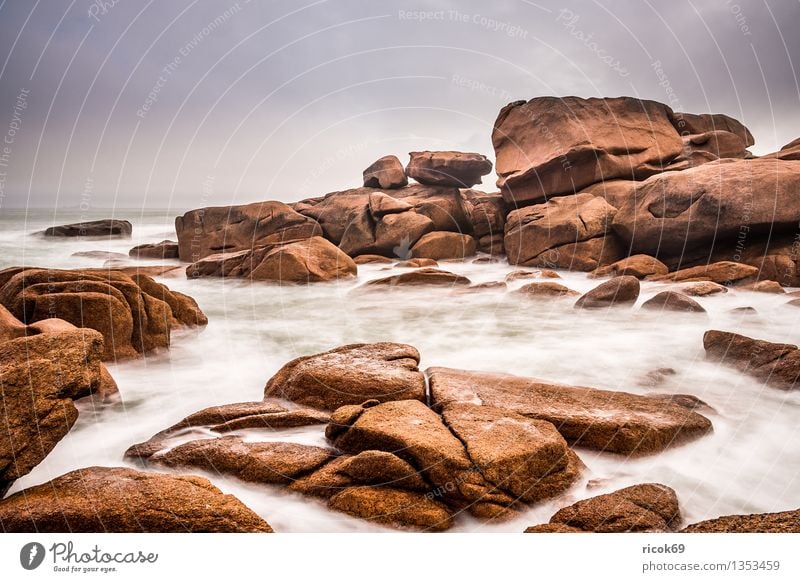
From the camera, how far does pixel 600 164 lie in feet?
46.6

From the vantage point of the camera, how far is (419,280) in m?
10.2

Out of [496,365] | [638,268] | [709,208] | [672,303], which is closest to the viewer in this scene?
[496,365]

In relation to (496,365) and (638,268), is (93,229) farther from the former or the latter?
(638,268)

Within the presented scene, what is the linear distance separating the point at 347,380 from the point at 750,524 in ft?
9.65

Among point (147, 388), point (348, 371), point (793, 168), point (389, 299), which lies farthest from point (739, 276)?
point (147, 388)

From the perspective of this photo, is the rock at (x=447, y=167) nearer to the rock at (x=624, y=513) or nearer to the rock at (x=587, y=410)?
the rock at (x=587, y=410)

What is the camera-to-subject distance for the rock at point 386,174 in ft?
61.6

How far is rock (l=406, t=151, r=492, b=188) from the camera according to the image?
59.8 feet

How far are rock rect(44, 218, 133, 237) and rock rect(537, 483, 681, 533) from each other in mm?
19139

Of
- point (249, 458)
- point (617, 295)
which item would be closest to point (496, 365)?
point (249, 458)

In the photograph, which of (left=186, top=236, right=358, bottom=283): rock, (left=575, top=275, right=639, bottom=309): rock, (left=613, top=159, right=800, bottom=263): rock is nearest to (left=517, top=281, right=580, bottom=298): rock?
(left=575, top=275, right=639, bottom=309): rock

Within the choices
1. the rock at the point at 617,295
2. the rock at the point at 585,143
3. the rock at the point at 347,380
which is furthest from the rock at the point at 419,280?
the rock at the point at 585,143

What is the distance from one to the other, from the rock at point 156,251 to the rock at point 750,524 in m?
17.0
